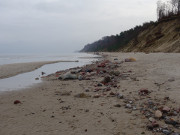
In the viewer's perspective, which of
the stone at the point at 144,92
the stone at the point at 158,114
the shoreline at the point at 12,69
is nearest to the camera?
the stone at the point at 158,114

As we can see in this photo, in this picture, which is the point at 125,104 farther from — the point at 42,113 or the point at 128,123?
the point at 42,113

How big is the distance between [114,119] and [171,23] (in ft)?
131

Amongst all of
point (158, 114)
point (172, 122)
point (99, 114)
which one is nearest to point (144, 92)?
point (158, 114)

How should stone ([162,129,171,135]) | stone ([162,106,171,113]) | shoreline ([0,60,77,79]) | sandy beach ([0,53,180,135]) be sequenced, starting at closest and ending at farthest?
stone ([162,129,171,135]), sandy beach ([0,53,180,135]), stone ([162,106,171,113]), shoreline ([0,60,77,79])

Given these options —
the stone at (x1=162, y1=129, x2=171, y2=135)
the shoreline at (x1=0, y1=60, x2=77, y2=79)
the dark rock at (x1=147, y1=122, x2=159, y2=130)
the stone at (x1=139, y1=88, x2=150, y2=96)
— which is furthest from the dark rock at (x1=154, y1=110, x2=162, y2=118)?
the shoreline at (x1=0, y1=60, x2=77, y2=79)

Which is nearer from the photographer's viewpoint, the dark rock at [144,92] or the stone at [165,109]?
the stone at [165,109]

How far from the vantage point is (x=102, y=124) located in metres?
3.85

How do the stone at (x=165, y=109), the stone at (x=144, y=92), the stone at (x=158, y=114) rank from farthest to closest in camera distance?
1. the stone at (x=144, y=92)
2. the stone at (x=165, y=109)
3. the stone at (x=158, y=114)

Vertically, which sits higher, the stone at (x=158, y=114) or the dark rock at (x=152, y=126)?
the stone at (x=158, y=114)

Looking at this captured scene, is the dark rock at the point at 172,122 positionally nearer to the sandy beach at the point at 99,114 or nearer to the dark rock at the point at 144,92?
the sandy beach at the point at 99,114

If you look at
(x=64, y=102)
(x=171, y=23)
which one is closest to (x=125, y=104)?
(x=64, y=102)

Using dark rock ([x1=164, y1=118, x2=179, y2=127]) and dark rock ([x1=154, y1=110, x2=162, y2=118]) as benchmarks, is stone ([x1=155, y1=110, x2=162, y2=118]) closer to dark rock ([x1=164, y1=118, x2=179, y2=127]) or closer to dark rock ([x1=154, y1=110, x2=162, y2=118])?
dark rock ([x1=154, y1=110, x2=162, y2=118])

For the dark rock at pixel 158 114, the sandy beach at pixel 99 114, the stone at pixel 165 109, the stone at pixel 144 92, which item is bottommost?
the sandy beach at pixel 99 114

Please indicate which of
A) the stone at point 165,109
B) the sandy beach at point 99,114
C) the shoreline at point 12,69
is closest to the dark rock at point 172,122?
the sandy beach at point 99,114
